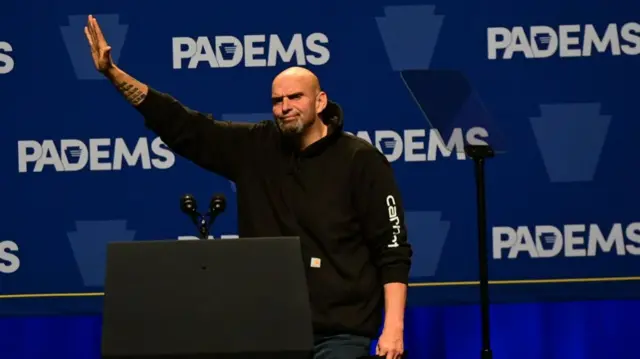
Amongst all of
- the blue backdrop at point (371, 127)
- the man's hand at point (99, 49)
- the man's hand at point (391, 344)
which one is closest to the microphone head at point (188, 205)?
the man's hand at point (99, 49)

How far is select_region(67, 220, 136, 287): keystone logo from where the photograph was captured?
18.5ft

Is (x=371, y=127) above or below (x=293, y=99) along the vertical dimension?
above

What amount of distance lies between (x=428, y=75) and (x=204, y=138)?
1193 millimetres

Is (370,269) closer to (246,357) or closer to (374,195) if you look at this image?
(374,195)

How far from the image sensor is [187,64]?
5664mm

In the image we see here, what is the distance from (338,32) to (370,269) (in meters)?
1.83

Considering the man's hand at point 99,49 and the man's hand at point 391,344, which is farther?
the man's hand at point 99,49

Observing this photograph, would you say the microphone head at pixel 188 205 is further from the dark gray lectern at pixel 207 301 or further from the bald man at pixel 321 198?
the dark gray lectern at pixel 207 301

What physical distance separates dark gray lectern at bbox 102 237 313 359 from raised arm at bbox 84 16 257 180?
103 centimetres

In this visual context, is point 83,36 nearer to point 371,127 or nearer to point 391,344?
point 371,127

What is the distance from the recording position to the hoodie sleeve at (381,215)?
13.2ft

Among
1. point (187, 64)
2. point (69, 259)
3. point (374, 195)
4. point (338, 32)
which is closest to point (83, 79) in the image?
point (187, 64)

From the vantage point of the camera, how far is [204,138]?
4.26 m

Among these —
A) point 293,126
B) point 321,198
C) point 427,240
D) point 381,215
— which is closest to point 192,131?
point 293,126
